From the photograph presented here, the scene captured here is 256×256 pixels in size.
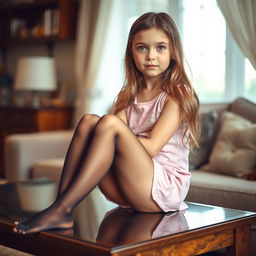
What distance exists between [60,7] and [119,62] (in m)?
0.85

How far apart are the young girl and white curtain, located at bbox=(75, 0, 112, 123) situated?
248 centimetres

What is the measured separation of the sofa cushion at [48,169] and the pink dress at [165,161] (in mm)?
1457

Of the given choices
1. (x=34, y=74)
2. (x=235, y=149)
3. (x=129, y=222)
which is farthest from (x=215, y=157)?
(x=34, y=74)

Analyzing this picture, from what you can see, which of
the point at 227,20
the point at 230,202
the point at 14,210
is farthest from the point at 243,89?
the point at 14,210

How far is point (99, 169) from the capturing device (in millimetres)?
1995

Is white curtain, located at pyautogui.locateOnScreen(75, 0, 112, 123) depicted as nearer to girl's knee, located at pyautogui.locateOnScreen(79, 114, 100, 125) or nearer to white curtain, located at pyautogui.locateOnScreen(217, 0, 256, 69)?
white curtain, located at pyautogui.locateOnScreen(217, 0, 256, 69)

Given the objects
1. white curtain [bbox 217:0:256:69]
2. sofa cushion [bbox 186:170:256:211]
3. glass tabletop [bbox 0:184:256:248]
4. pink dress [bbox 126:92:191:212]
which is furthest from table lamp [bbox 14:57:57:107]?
pink dress [bbox 126:92:191:212]

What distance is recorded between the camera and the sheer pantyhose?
1.94 metres

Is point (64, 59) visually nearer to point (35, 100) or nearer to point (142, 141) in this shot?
point (35, 100)

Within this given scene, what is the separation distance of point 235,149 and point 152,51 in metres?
1.23

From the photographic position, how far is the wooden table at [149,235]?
175 cm

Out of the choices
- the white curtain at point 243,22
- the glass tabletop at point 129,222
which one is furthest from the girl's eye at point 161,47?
the white curtain at point 243,22

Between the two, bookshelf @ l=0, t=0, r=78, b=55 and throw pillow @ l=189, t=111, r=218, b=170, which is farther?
bookshelf @ l=0, t=0, r=78, b=55

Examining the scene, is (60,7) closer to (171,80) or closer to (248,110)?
(248,110)
